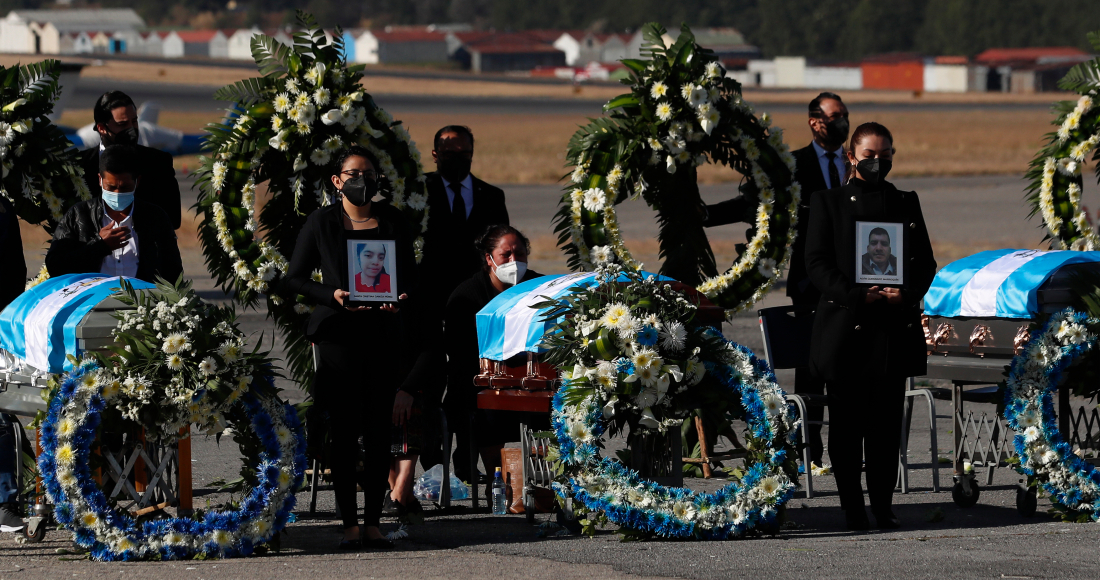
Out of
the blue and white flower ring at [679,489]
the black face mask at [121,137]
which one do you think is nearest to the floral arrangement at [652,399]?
the blue and white flower ring at [679,489]

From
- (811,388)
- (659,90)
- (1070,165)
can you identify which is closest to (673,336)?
(811,388)

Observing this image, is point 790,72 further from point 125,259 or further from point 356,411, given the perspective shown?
point 356,411

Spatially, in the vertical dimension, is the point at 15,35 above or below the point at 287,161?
above

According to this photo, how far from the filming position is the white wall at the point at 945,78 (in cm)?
11438

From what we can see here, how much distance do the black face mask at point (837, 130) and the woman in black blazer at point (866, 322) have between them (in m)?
1.57

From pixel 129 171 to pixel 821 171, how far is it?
4220mm

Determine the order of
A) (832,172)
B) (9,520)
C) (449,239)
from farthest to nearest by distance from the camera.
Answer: (832,172), (449,239), (9,520)

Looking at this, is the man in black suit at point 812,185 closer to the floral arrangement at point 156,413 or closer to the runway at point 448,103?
the floral arrangement at point 156,413

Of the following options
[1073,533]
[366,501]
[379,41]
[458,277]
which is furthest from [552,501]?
[379,41]

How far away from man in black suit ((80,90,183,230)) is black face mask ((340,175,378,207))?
5.37 feet

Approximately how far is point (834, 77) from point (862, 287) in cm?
11970

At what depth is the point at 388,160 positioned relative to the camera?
895 cm

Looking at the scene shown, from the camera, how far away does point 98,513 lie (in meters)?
6.70

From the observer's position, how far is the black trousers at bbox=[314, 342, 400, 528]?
691 cm
